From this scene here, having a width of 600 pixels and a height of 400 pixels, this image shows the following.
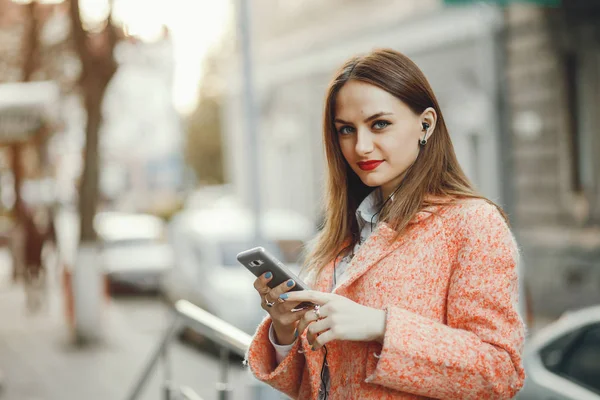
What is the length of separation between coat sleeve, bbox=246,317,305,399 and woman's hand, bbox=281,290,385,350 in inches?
13.5

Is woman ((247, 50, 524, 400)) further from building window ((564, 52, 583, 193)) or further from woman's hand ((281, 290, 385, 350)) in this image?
building window ((564, 52, 583, 193))

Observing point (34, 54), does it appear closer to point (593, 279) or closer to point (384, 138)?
point (593, 279)

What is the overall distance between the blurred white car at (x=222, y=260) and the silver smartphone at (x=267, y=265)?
6.59 metres

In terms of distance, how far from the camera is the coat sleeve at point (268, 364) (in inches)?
81.3

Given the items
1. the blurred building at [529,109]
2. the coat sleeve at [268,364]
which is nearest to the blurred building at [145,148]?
the blurred building at [529,109]

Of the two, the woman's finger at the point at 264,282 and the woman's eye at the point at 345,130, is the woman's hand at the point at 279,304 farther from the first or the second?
the woman's eye at the point at 345,130

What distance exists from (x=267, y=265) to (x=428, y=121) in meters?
0.52

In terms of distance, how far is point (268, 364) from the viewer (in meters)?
2.10

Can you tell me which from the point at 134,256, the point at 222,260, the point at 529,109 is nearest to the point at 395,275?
the point at 222,260

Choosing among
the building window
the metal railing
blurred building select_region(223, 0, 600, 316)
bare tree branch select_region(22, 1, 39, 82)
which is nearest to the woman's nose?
the metal railing

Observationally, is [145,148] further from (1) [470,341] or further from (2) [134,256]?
(1) [470,341]

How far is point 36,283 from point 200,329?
9.72 m

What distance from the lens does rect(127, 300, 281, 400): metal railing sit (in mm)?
3354

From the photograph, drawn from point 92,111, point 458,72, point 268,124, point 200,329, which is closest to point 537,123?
point 458,72
